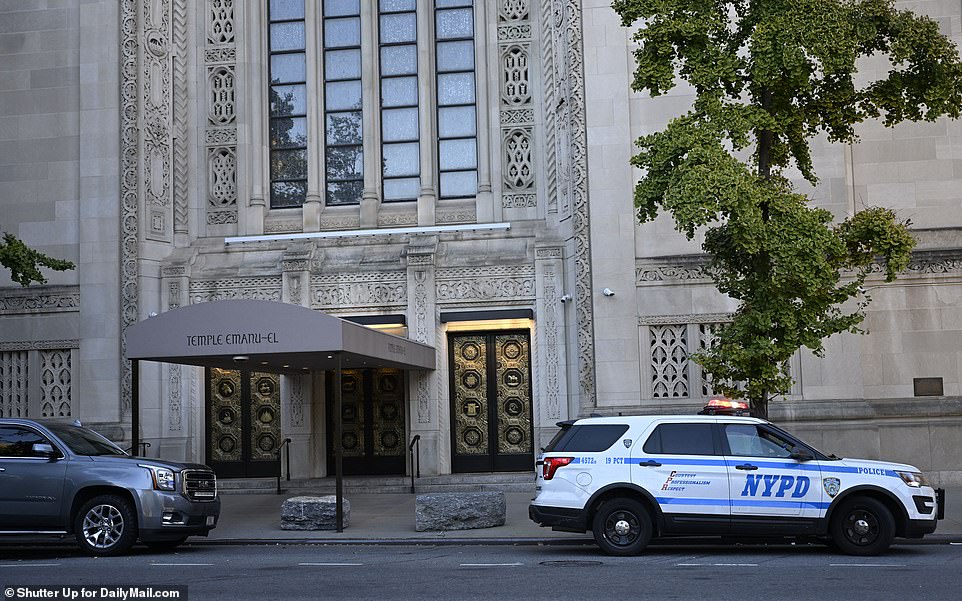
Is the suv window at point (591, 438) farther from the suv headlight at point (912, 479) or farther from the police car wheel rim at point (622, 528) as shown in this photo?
the suv headlight at point (912, 479)

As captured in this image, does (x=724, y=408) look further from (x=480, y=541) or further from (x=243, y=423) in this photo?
(x=243, y=423)

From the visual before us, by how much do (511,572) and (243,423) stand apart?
1485cm

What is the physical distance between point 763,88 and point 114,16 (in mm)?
15659

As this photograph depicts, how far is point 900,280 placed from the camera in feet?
75.0

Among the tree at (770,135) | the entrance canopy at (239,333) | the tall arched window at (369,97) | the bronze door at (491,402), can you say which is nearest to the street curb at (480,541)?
the tree at (770,135)

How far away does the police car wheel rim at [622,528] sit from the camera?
543 inches

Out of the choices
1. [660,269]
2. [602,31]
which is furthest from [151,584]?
[602,31]

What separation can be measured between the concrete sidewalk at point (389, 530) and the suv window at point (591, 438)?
180cm

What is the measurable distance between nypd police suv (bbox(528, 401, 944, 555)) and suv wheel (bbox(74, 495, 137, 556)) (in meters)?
5.34

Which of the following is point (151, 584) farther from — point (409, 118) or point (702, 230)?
point (409, 118)

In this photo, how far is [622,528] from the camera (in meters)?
13.8

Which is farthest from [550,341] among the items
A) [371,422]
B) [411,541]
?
[411,541]

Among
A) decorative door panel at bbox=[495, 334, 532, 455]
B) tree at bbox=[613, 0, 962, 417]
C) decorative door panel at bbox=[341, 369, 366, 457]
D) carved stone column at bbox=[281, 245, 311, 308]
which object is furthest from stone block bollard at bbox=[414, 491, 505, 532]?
carved stone column at bbox=[281, 245, 311, 308]

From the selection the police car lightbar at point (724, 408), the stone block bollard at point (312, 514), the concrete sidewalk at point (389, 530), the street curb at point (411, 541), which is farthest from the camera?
the stone block bollard at point (312, 514)
